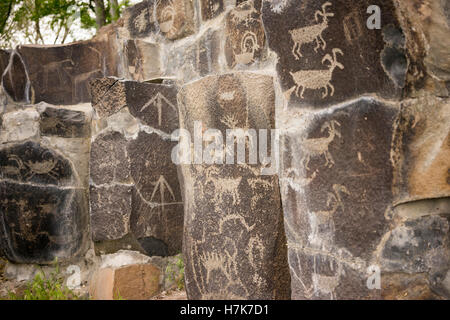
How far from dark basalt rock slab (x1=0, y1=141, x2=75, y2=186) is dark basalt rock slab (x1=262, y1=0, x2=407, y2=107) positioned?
69.4 inches

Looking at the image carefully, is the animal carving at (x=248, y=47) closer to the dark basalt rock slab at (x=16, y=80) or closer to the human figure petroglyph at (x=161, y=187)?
the human figure petroglyph at (x=161, y=187)

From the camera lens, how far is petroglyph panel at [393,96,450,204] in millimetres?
1071

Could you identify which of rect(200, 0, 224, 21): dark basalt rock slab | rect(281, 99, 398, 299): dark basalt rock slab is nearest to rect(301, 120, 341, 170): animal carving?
rect(281, 99, 398, 299): dark basalt rock slab

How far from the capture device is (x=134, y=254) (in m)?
2.16

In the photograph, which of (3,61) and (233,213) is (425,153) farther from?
(3,61)

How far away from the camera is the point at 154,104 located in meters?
2.13

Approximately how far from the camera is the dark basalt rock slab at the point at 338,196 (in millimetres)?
1082

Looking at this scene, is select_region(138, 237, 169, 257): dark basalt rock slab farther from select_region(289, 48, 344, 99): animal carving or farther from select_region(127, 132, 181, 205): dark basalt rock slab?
select_region(289, 48, 344, 99): animal carving

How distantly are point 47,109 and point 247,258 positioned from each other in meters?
1.81

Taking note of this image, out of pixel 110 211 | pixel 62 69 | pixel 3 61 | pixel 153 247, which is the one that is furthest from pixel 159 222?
pixel 3 61

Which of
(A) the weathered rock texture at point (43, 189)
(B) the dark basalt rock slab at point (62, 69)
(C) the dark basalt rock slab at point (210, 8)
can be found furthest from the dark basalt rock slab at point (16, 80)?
(C) the dark basalt rock slab at point (210, 8)

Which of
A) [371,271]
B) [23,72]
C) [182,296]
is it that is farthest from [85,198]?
[371,271]

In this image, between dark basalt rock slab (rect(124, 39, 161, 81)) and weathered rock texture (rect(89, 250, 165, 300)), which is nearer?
weathered rock texture (rect(89, 250, 165, 300))

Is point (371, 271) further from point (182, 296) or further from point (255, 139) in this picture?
point (182, 296)
